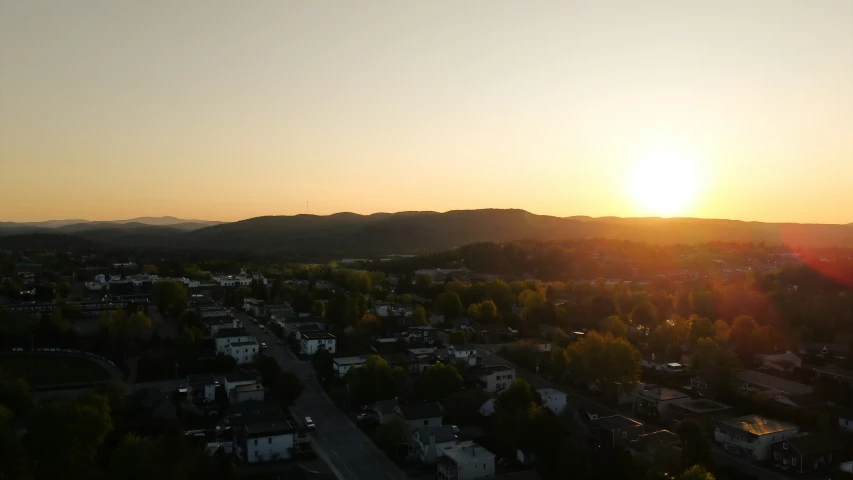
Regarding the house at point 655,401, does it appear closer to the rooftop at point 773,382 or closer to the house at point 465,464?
the rooftop at point 773,382

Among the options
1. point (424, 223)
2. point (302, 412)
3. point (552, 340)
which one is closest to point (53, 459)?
point (302, 412)

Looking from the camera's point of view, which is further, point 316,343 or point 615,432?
point 316,343

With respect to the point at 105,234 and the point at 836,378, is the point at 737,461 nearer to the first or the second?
the point at 836,378

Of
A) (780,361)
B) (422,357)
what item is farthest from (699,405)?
(422,357)

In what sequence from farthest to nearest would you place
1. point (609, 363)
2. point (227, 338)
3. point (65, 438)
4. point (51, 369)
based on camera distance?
point (227, 338) → point (51, 369) → point (609, 363) → point (65, 438)

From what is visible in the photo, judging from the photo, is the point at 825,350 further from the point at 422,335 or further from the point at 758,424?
the point at 422,335

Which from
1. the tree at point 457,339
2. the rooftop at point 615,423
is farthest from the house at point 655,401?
the tree at point 457,339
